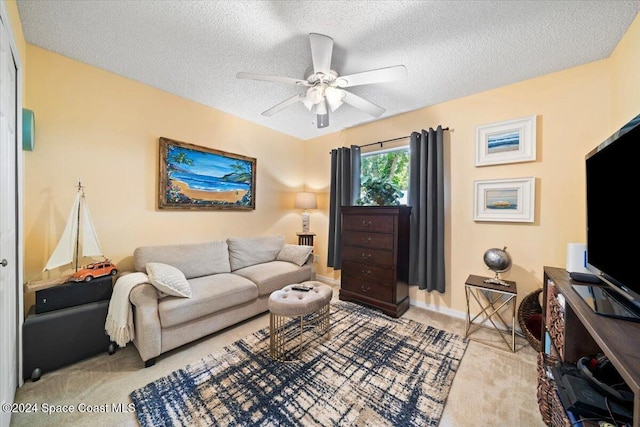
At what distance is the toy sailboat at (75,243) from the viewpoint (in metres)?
1.82

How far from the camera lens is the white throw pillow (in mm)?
1907

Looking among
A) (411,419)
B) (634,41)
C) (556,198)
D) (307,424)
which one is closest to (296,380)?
(307,424)

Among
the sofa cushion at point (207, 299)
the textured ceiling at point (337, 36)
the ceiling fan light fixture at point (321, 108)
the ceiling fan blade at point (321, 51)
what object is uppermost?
the textured ceiling at point (337, 36)

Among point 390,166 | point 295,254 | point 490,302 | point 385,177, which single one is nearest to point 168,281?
point 295,254

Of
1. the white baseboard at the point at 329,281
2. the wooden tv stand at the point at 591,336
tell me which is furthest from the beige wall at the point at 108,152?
the wooden tv stand at the point at 591,336

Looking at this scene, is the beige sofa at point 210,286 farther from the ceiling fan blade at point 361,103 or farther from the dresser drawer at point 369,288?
the ceiling fan blade at point 361,103

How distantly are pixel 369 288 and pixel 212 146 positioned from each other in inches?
108

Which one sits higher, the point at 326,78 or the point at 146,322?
the point at 326,78

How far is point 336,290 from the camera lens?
3576mm

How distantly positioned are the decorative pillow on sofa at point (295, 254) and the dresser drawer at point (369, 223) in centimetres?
67

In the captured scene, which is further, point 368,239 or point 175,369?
point 368,239

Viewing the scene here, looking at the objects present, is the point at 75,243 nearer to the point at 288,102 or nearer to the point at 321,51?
the point at 288,102

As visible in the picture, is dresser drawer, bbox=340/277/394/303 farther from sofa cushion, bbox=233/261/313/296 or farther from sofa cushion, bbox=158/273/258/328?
sofa cushion, bbox=158/273/258/328

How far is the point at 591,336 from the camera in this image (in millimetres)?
1073
